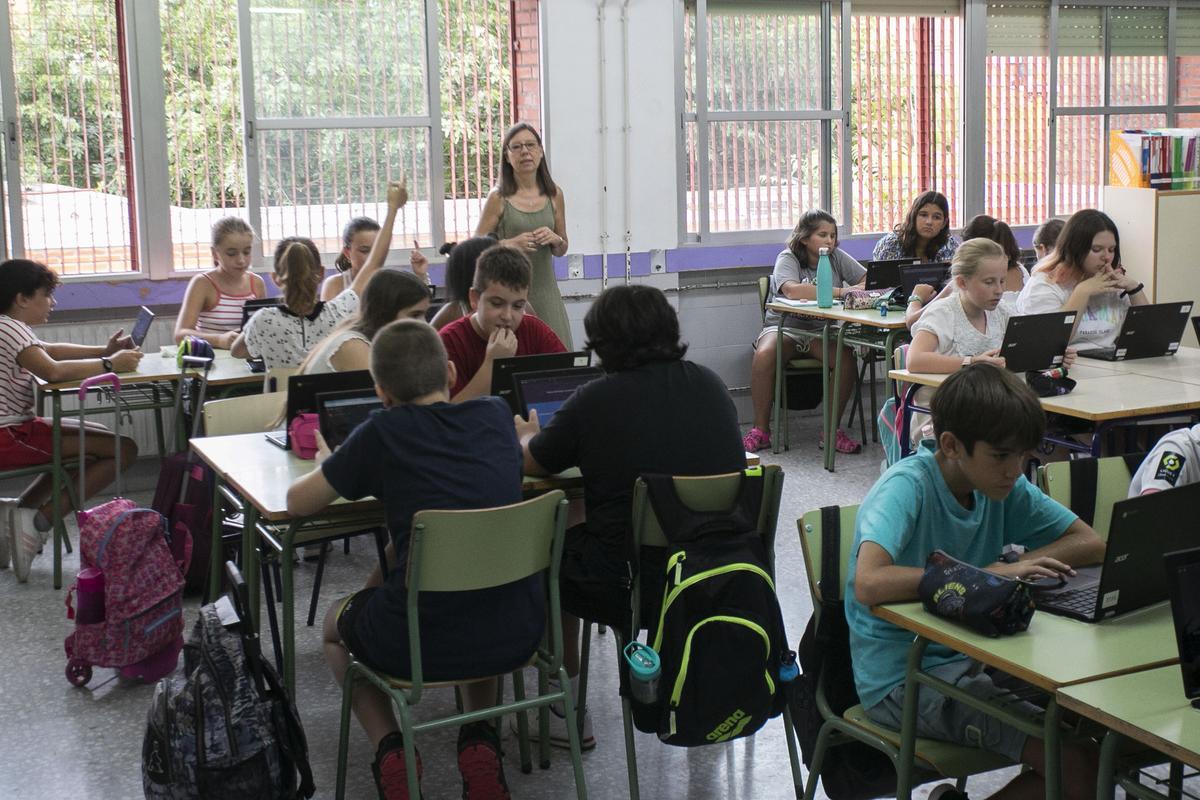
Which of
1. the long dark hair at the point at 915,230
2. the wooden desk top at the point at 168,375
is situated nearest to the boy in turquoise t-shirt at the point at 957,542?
the wooden desk top at the point at 168,375

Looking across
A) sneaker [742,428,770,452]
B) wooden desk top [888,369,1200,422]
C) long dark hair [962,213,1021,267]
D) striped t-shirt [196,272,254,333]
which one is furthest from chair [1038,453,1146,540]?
striped t-shirt [196,272,254,333]

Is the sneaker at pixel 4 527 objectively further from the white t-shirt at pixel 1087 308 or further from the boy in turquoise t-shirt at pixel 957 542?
the white t-shirt at pixel 1087 308

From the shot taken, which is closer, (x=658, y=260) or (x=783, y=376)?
(x=783, y=376)

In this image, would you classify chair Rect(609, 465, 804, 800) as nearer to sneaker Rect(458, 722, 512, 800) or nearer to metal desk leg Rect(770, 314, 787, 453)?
sneaker Rect(458, 722, 512, 800)

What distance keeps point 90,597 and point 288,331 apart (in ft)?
4.44

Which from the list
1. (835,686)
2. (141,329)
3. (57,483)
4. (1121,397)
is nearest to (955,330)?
(1121,397)

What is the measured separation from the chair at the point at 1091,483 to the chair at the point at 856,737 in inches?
21.7

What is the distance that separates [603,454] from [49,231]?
165 inches

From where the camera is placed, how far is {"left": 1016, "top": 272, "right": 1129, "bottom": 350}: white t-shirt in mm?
5281

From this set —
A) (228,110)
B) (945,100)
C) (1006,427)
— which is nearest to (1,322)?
(228,110)

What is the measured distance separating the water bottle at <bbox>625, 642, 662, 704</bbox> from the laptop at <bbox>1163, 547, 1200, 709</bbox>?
113cm

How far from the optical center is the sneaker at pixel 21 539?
4902mm

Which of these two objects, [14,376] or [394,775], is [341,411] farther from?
[14,376]

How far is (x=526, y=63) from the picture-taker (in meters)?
7.07
